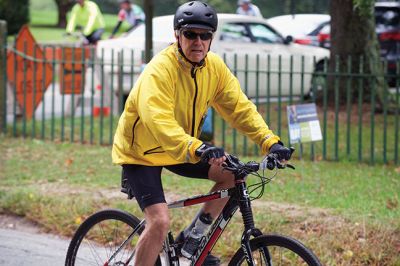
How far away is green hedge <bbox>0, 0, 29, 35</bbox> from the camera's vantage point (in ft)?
119

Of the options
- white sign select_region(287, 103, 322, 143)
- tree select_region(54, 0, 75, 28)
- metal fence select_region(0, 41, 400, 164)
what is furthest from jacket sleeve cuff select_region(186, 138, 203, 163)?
tree select_region(54, 0, 75, 28)

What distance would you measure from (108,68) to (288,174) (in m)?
6.02

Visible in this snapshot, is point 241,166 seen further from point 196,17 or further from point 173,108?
point 196,17

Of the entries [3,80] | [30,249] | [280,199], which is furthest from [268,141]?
[3,80]

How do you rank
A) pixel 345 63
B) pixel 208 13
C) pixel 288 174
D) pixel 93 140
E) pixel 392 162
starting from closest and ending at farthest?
pixel 208 13 < pixel 288 174 < pixel 392 162 < pixel 93 140 < pixel 345 63

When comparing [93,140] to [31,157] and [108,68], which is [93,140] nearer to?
[31,157]

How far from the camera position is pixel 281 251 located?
4.72 metres

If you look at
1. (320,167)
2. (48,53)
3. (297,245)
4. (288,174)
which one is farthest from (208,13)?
(48,53)

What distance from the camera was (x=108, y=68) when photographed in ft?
49.3

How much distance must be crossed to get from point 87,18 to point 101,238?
15.3 metres

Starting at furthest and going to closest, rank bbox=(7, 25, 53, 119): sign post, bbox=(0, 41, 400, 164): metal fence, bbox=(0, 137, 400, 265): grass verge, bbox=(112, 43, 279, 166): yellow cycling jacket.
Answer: bbox=(7, 25, 53, 119): sign post
bbox=(0, 41, 400, 164): metal fence
bbox=(0, 137, 400, 265): grass verge
bbox=(112, 43, 279, 166): yellow cycling jacket

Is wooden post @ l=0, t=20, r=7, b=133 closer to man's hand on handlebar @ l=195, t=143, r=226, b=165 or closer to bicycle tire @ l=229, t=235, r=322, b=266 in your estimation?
bicycle tire @ l=229, t=235, r=322, b=266

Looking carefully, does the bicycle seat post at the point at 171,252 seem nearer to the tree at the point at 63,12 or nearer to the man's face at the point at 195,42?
the man's face at the point at 195,42

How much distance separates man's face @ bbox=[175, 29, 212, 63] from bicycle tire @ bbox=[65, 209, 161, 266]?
1051mm
